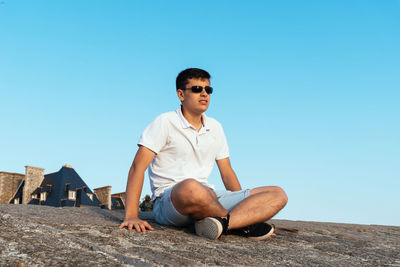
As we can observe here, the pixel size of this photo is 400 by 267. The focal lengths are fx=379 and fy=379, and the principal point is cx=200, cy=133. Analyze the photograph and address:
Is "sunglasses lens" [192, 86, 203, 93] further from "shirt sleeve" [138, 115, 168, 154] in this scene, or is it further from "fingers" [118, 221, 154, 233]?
"fingers" [118, 221, 154, 233]

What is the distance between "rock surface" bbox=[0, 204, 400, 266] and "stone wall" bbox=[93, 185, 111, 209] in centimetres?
2039

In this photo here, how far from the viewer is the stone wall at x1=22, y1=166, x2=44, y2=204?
2200 cm

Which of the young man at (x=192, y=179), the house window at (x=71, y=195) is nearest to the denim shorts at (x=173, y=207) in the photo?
the young man at (x=192, y=179)

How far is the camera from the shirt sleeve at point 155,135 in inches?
127

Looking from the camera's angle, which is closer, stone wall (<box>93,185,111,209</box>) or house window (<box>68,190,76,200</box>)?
house window (<box>68,190,76,200</box>)

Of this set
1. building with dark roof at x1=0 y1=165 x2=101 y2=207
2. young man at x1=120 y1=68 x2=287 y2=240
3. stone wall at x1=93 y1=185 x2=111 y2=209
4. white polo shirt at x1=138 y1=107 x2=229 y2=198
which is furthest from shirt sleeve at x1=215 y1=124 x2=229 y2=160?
stone wall at x1=93 y1=185 x2=111 y2=209

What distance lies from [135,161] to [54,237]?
40.5 inches

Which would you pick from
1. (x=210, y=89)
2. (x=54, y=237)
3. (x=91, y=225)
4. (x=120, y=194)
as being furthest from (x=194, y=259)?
(x=120, y=194)

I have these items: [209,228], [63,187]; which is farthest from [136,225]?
[63,187]

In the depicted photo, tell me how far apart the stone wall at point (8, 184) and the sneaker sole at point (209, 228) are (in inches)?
882

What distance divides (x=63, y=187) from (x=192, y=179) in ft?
67.5

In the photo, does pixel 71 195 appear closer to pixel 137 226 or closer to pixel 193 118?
pixel 193 118

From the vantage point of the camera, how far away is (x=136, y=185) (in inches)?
123

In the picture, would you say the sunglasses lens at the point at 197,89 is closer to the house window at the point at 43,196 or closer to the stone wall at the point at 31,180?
the house window at the point at 43,196
